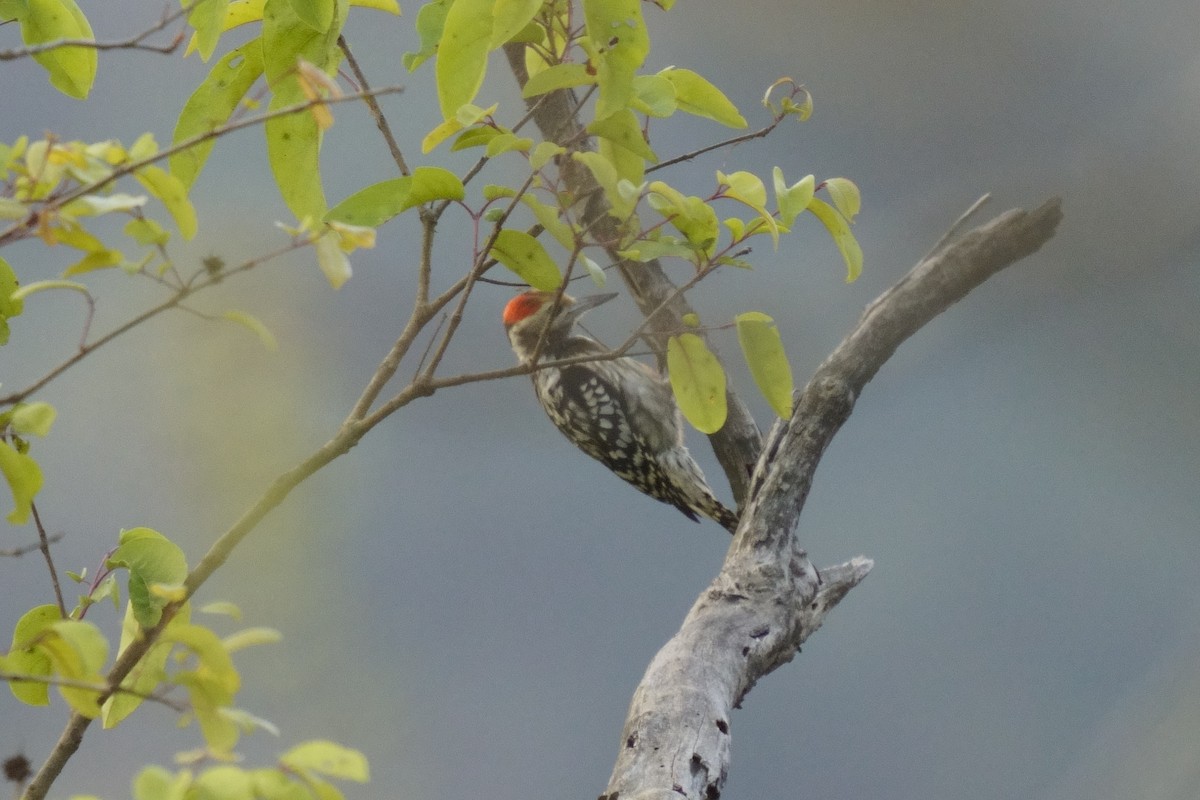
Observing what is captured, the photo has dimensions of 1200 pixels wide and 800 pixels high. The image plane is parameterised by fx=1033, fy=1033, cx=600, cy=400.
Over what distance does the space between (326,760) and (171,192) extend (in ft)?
1.05

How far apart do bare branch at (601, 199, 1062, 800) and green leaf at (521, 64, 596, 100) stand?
0.68 metres

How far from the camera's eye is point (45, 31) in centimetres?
82

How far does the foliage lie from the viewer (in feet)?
1.82

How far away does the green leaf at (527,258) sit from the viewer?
885 mm

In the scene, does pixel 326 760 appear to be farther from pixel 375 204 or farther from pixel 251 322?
pixel 375 204

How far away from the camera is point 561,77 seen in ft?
2.61

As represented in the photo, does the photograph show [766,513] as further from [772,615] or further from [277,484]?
[277,484]

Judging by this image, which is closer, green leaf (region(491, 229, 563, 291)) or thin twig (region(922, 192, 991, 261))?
green leaf (region(491, 229, 563, 291))

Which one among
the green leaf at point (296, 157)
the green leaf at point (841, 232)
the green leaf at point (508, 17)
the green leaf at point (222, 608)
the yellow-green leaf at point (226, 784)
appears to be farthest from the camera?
the green leaf at point (841, 232)

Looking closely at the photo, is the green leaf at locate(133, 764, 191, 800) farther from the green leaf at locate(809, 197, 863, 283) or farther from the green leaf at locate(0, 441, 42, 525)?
the green leaf at locate(809, 197, 863, 283)

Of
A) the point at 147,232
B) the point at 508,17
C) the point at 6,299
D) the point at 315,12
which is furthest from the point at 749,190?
the point at 6,299

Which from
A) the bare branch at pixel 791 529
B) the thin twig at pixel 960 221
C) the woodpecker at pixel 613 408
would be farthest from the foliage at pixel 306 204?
the woodpecker at pixel 613 408

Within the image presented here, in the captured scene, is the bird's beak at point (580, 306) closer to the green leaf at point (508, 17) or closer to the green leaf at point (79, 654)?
the green leaf at point (508, 17)

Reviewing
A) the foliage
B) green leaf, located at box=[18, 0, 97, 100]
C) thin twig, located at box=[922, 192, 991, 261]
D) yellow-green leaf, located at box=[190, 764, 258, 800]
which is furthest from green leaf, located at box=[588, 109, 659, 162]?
thin twig, located at box=[922, 192, 991, 261]
